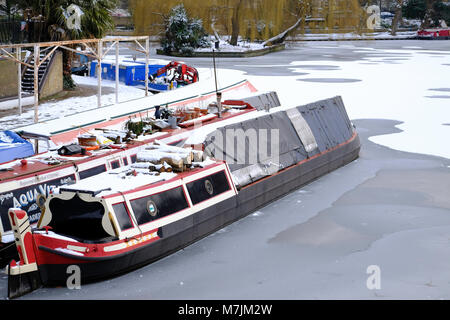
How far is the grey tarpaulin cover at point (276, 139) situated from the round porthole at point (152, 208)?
3.11m

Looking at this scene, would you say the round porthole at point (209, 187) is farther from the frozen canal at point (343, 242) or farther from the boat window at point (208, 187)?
the frozen canal at point (343, 242)

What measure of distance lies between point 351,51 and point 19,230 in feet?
192

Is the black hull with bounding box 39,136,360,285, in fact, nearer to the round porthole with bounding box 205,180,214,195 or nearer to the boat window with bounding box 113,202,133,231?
the round porthole with bounding box 205,180,214,195

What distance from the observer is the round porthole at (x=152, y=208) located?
42.2 ft

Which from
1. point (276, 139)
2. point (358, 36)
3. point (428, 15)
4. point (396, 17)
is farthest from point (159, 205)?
point (428, 15)

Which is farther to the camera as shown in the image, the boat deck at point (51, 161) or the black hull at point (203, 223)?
the boat deck at point (51, 161)

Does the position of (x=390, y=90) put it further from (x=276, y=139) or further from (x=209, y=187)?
(x=209, y=187)

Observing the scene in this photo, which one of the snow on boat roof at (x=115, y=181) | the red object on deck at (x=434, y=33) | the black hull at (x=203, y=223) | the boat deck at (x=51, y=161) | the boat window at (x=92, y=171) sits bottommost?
the black hull at (x=203, y=223)

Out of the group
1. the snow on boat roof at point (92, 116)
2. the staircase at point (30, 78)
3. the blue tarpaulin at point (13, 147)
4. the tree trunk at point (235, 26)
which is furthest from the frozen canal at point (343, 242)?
the tree trunk at point (235, 26)

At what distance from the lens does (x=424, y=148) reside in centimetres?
2405

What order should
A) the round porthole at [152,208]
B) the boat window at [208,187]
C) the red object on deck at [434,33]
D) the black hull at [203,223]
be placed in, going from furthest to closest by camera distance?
1. the red object on deck at [434,33]
2. the boat window at [208,187]
3. the round porthole at [152,208]
4. the black hull at [203,223]

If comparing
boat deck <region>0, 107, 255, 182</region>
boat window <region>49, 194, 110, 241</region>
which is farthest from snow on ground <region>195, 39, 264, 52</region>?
boat window <region>49, 194, 110, 241</region>

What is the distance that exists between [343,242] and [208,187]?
3107 mm
